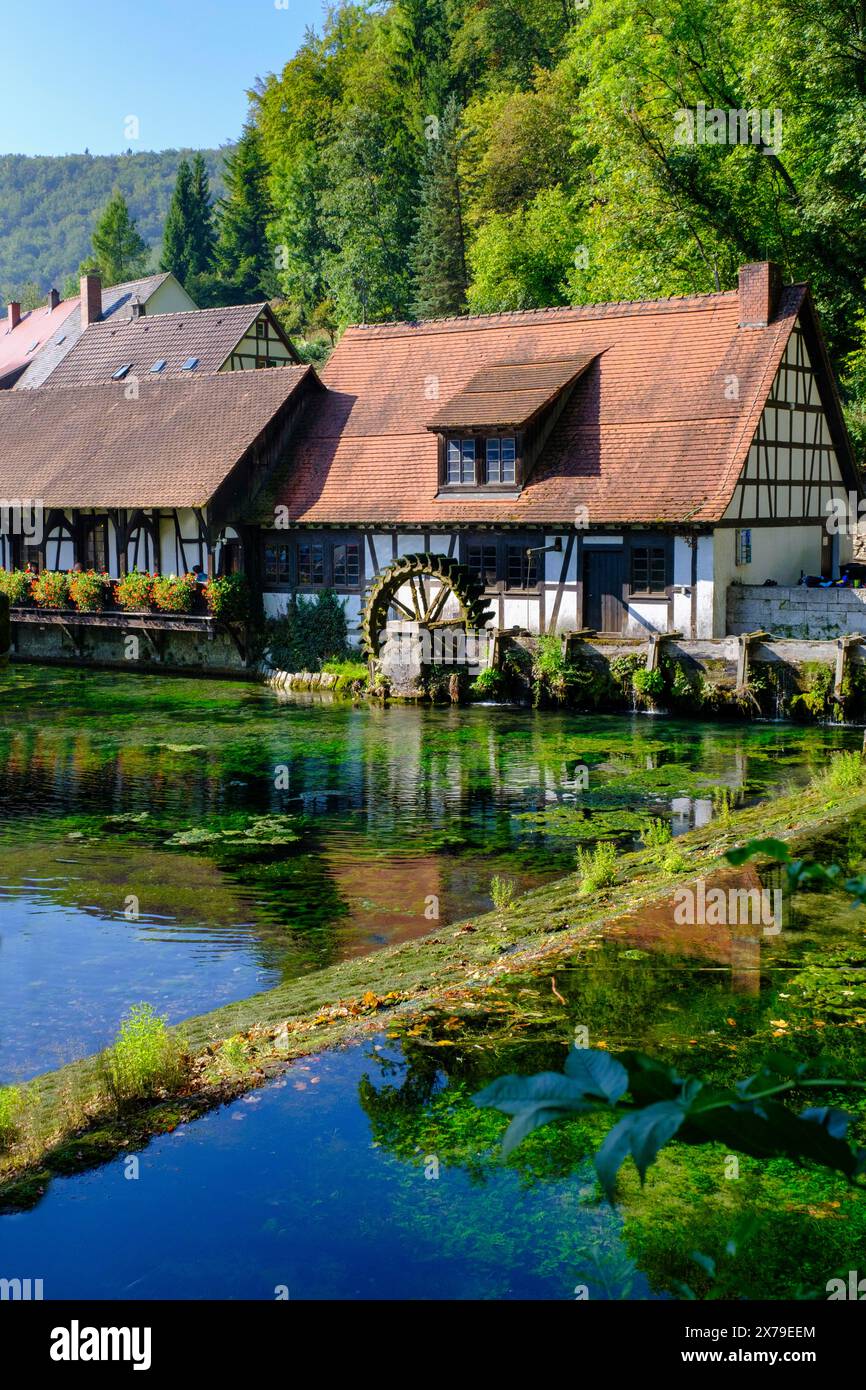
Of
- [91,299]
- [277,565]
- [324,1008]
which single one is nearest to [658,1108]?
[324,1008]

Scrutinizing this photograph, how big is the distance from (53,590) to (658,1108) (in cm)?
3330

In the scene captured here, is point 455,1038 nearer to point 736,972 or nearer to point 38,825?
point 736,972

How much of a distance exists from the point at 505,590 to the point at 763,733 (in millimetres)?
7442

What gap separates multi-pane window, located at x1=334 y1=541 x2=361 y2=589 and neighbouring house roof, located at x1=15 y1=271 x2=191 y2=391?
23.9 m

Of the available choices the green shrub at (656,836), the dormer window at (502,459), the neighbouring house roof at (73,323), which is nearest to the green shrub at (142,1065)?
the green shrub at (656,836)

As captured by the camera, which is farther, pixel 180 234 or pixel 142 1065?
pixel 180 234

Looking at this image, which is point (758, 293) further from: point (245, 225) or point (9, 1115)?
point (245, 225)

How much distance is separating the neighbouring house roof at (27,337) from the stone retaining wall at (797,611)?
36030 millimetres

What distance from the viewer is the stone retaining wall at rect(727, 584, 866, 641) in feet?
80.2

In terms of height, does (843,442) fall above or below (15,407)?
below

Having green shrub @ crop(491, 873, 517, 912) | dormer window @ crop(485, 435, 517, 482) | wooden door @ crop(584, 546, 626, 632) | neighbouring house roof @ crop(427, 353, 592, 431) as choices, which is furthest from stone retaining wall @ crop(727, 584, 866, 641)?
green shrub @ crop(491, 873, 517, 912)

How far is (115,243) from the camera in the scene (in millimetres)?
91438

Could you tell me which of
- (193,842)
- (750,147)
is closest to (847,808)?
(193,842)
